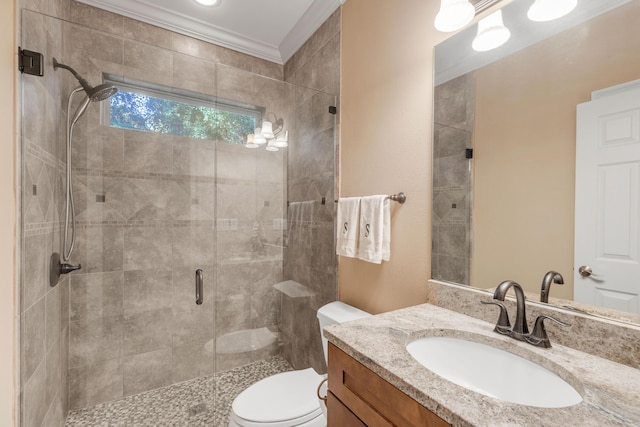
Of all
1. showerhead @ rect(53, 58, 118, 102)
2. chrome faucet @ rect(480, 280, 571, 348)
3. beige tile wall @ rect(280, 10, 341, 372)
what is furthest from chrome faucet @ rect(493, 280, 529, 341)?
showerhead @ rect(53, 58, 118, 102)

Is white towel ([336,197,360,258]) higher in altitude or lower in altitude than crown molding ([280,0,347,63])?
lower

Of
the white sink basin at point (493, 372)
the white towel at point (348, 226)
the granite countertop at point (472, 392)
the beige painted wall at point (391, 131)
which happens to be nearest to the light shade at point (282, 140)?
the beige painted wall at point (391, 131)

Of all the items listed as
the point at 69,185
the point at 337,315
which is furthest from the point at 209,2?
the point at 337,315

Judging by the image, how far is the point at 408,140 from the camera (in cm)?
135

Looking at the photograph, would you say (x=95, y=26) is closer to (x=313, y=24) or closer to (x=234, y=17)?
(x=234, y=17)

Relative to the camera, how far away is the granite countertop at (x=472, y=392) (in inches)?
20.0

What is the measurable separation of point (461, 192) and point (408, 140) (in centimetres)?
37

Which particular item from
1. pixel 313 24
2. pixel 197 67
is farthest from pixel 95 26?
pixel 313 24

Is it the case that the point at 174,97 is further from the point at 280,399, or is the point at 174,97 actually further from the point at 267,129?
the point at 280,399

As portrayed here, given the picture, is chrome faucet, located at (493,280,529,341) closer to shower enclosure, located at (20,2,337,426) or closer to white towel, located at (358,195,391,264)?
white towel, located at (358,195,391,264)

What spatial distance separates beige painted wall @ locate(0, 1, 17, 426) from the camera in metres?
1.06

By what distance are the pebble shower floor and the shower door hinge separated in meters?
1.95

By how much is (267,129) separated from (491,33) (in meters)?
1.39

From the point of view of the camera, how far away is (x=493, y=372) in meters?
0.83
